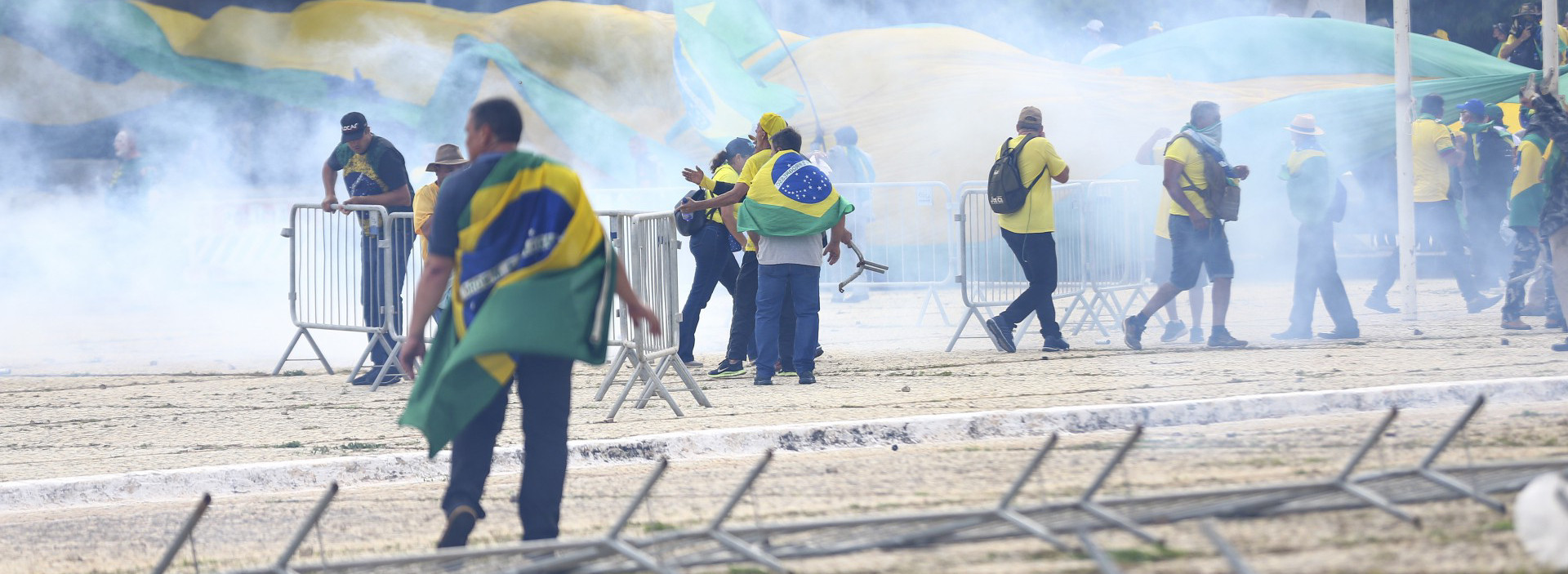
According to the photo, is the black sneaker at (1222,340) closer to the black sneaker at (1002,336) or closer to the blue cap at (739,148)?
the black sneaker at (1002,336)

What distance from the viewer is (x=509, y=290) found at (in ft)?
13.9

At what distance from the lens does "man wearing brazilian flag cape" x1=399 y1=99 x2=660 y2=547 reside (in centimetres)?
423

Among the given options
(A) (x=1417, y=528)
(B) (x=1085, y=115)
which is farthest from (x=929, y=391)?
(B) (x=1085, y=115)

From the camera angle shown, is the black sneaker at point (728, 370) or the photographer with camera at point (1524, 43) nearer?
the black sneaker at point (728, 370)

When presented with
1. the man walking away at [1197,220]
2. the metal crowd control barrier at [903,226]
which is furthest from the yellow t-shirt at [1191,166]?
the metal crowd control barrier at [903,226]

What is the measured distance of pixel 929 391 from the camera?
26.3 ft

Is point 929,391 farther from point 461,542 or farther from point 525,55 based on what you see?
point 525,55

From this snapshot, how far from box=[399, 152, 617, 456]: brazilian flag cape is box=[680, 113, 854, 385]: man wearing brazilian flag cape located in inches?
157

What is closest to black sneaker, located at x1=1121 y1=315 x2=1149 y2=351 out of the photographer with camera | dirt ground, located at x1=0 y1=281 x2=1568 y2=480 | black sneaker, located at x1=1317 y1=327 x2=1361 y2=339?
dirt ground, located at x1=0 y1=281 x2=1568 y2=480

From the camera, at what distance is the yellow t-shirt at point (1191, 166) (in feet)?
31.3

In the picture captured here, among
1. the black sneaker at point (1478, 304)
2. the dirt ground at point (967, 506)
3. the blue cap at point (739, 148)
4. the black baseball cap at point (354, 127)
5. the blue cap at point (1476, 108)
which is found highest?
the blue cap at point (1476, 108)

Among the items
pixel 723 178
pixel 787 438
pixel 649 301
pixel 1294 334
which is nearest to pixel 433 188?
pixel 723 178

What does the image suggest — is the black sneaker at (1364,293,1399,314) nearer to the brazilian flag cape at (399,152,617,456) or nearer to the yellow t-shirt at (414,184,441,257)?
the yellow t-shirt at (414,184,441,257)

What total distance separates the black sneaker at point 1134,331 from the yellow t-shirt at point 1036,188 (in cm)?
78
